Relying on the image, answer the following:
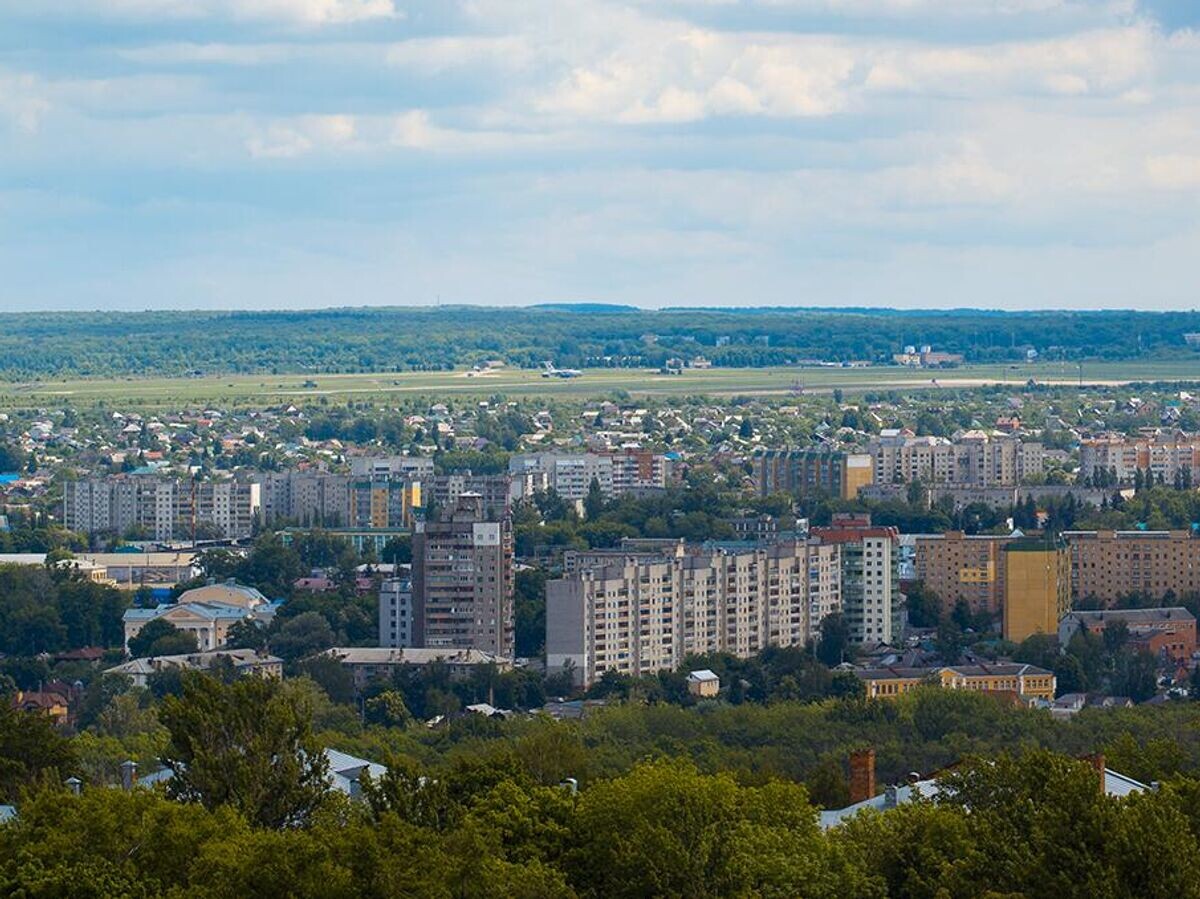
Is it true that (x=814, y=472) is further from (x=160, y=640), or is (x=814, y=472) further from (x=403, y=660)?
(x=403, y=660)

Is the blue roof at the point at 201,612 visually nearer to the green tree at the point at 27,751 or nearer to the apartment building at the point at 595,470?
the green tree at the point at 27,751

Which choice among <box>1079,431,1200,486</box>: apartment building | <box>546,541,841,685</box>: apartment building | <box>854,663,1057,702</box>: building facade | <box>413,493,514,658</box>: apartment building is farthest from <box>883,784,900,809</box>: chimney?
<box>1079,431,1200,486</box>: apartment building

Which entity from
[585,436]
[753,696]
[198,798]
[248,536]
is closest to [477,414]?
[585,436]

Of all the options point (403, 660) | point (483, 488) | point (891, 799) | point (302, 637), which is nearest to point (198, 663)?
point (403, 660)

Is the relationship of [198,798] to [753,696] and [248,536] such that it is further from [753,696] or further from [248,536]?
[248,536]

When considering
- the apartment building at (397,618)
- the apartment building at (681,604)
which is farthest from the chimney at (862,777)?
the apartment building at (397,618)

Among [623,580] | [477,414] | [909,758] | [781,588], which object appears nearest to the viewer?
[909,758]
